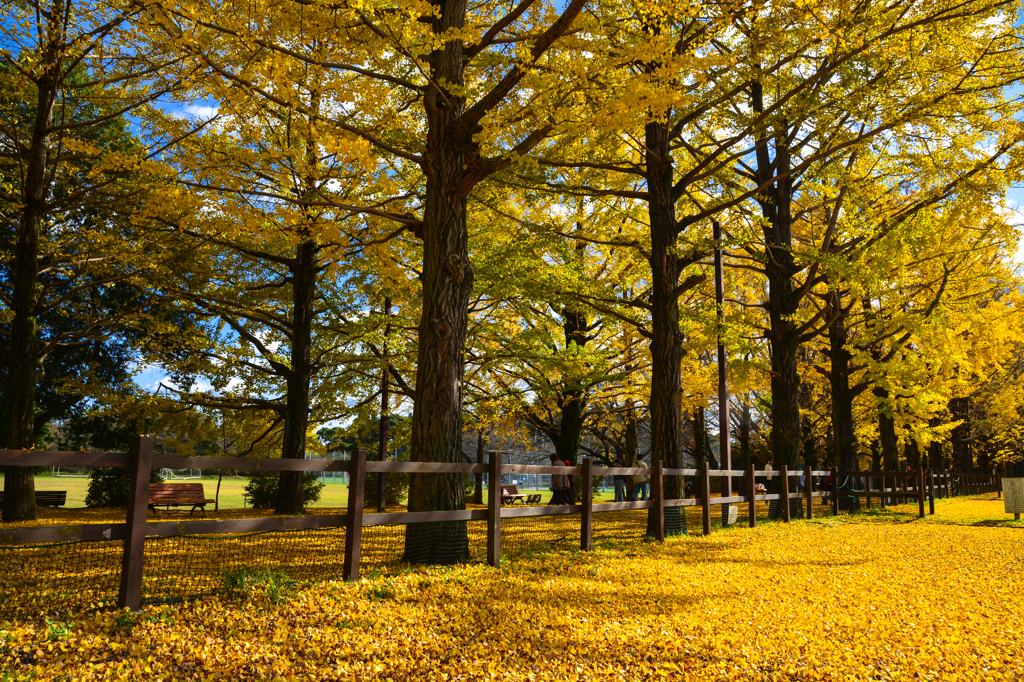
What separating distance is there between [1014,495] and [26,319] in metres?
21.6

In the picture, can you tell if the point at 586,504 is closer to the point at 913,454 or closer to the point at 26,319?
the point at 26,319

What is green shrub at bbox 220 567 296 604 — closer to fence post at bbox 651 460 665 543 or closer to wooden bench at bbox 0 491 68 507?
fence post at bbox 651 460 665 543

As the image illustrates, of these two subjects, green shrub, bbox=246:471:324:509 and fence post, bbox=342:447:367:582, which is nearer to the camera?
fence post, bbox=342:447:367:582

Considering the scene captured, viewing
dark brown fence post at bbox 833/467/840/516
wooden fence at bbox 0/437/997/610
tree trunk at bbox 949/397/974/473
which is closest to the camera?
wooden fence at bbox 0/437/997/610

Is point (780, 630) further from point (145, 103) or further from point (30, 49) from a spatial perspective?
point (30, 49)

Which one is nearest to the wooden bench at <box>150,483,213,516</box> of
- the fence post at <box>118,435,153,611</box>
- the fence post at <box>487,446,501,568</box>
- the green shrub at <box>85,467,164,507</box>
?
the green shrub at <box>85,467,164,507</box>

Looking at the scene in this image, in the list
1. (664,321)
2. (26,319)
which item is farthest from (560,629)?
(26,319)

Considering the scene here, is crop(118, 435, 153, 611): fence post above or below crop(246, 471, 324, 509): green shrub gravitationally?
above

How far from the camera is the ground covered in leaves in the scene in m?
3.98

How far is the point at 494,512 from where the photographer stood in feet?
24.7

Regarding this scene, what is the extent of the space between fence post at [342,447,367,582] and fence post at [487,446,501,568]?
1783 mm

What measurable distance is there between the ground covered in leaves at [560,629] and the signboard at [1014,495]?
9814 millimetres

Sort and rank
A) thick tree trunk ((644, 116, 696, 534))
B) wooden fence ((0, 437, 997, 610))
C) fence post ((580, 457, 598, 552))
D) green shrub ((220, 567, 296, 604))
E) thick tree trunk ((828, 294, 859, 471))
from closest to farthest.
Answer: wooden fence ((0, 437, 997, 610)), green shrub ((220, 567, 296, 604)), fence post ((580, 457, 598, 552)), thick tree trunk ((644, 116, 696, 534)), thick tree trunk ((828, 294, 859, 471))

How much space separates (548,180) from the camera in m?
11.8
